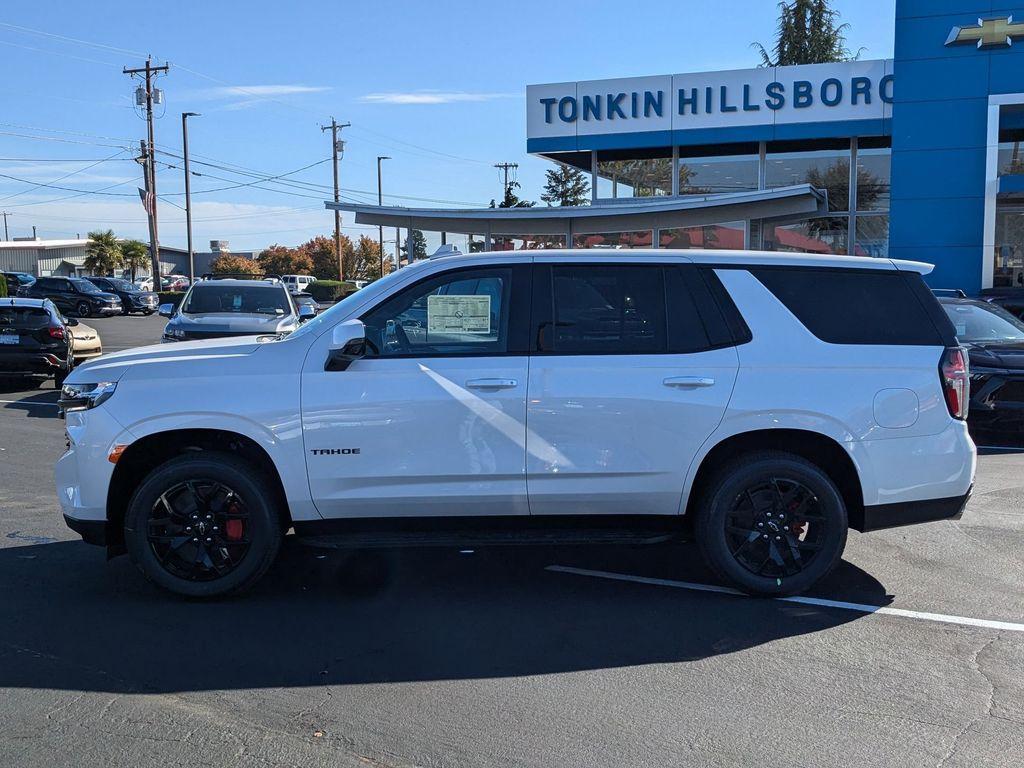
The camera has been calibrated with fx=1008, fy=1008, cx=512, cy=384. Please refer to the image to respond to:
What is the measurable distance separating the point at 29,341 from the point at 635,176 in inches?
702

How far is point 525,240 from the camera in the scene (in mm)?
27203

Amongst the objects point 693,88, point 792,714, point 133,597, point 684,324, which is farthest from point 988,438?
point 693,88

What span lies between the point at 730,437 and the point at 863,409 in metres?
0.75

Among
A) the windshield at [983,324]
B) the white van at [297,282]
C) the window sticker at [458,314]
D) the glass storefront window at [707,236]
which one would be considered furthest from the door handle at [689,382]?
the white van at [297,282]

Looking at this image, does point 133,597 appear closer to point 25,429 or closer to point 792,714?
point 792,714

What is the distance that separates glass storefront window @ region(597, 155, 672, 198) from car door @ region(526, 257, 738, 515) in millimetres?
22927

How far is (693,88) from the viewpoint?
25688 mm

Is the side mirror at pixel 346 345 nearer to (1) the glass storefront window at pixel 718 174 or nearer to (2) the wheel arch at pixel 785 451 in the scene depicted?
(2) the wheel arch at pixel 785 451

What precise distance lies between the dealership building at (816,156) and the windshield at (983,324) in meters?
9.32

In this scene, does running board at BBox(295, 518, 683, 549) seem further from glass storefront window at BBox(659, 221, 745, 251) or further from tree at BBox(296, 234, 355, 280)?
tree at BBox(296, 234, 355, 280)

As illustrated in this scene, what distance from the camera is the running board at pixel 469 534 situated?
218 inches

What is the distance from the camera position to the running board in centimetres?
553

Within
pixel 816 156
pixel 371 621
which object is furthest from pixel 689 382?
pixel 816 156

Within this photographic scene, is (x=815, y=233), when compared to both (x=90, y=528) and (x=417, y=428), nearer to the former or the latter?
(x=417, y=428)
